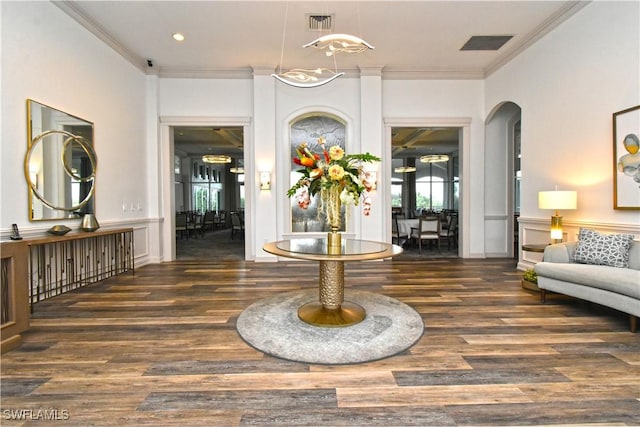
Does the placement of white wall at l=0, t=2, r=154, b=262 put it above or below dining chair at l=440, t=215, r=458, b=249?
above

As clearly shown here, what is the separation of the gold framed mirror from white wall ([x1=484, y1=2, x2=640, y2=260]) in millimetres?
6823

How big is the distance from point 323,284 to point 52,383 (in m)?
2.15

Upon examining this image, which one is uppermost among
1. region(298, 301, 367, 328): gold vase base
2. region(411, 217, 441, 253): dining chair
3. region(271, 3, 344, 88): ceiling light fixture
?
region(271, 3, 344, 88): ceiling light fixture

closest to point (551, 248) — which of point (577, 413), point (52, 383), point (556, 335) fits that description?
point (556, 335)

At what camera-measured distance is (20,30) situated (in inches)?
144

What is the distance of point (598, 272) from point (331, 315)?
8.81 feet

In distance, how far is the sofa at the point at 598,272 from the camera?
2979 millimetres

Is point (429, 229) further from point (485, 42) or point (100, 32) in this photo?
point (100, 32)

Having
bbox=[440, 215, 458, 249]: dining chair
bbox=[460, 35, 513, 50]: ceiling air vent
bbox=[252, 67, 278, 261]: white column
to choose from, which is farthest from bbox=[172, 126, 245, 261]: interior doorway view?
bbox=[460, 35, 513, 50]: ceiling air vent

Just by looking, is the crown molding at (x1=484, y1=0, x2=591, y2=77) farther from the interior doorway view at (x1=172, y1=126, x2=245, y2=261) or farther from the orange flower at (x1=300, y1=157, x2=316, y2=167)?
the interior doorway view at (x1=172, y1=126, x2=245, y2=261)

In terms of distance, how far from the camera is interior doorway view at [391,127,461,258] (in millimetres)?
8414

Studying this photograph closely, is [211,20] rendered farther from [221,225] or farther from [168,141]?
[221,225]

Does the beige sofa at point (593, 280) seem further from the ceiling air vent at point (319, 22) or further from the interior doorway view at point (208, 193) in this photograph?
the interior doorway view at point (208, 193)

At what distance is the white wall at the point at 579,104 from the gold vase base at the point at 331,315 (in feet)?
10.7
